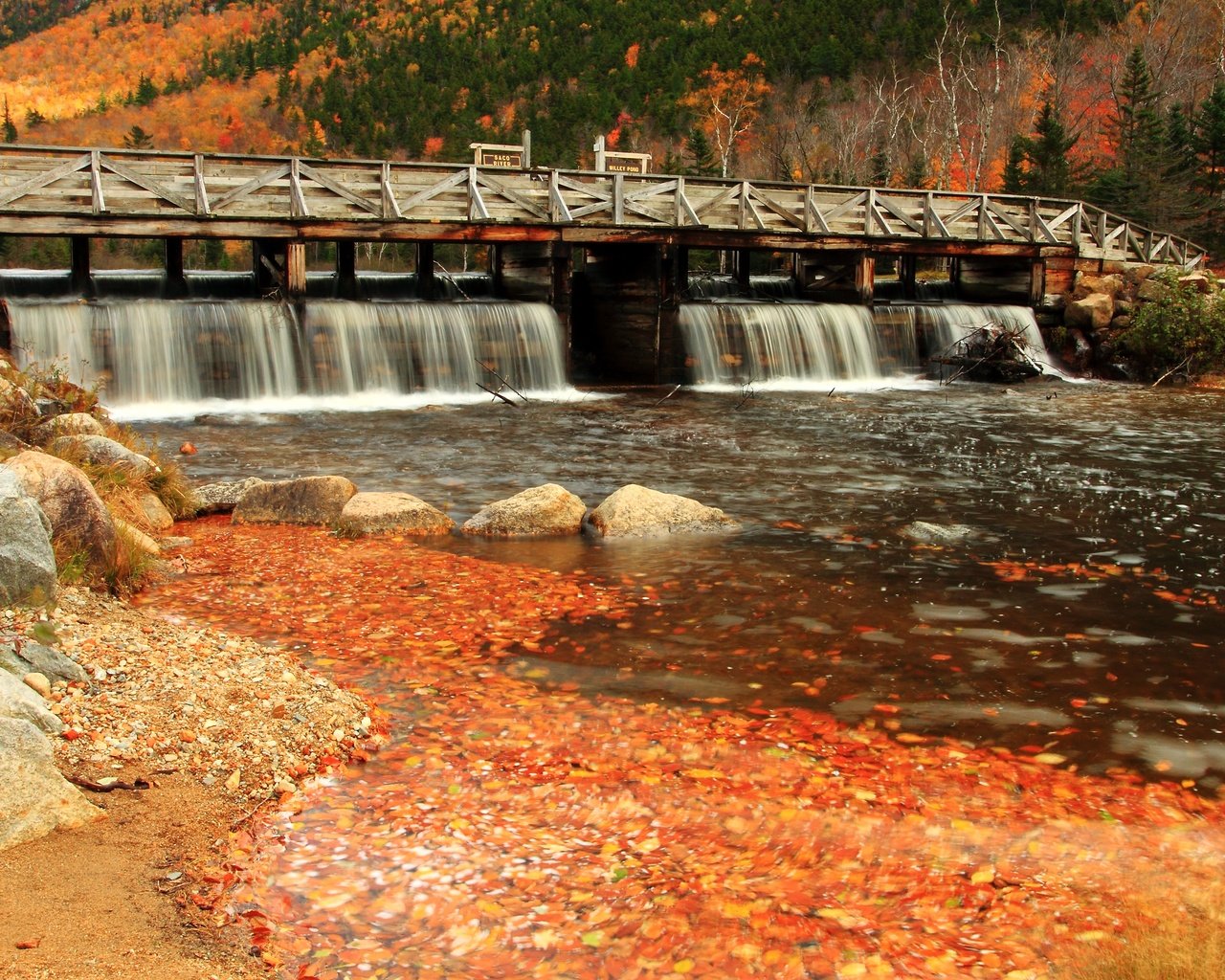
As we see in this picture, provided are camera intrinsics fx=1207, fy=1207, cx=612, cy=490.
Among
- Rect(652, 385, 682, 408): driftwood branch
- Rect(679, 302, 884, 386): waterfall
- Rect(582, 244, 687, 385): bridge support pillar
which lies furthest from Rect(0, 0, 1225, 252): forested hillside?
Rect(652, 385, 682, 408): driftwood branch

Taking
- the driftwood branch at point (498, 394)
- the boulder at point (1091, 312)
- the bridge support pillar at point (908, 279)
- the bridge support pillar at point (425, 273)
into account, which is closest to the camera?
the driftwood branch at point (498, 394)

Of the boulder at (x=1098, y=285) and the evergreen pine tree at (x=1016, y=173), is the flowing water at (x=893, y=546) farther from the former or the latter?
the evergreen pine tree at (x=1016, y=173)

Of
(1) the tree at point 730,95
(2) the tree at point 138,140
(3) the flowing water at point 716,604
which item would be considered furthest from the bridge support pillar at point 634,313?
(1) the tree at point 730,95

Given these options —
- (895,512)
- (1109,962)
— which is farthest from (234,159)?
(1109,962)

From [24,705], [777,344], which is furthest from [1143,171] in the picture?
[24,705]

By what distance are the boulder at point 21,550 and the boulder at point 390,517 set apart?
15.0ft

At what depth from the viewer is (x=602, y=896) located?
5.22 meters

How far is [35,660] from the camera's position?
20.6 feet

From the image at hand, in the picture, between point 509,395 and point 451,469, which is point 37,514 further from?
point 509,395

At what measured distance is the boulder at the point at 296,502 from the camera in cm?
1213

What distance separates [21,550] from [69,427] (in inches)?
254

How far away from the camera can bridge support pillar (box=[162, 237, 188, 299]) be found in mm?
24812

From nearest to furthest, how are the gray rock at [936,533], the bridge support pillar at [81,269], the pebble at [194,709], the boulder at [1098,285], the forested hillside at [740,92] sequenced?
the pebble at [194,709] → the gray rock at [936,533] → the bridge support pillar at [81,269] → the boulder at [1098,285] → the forested hillside at [740,92]

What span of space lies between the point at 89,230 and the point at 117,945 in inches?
745
